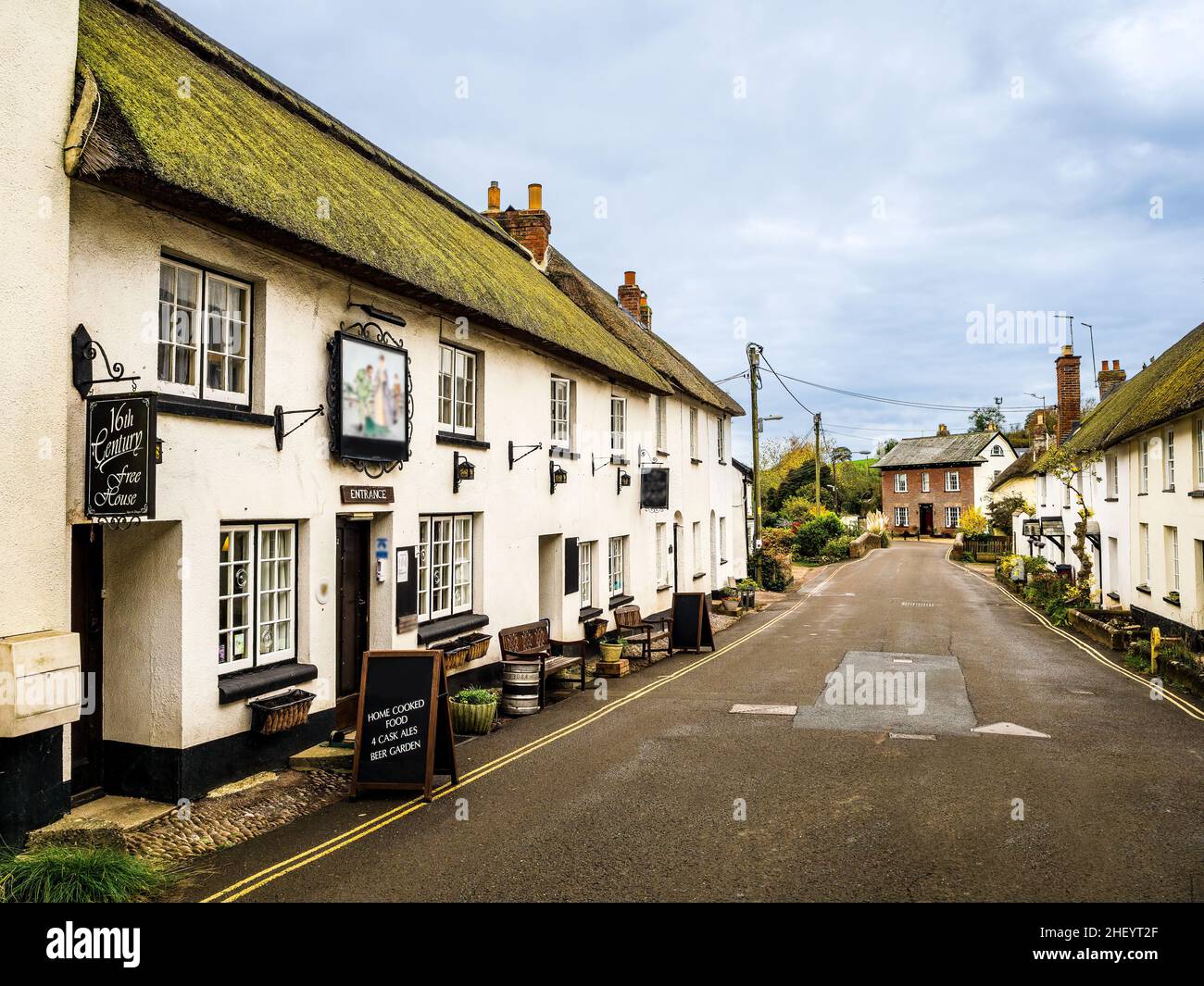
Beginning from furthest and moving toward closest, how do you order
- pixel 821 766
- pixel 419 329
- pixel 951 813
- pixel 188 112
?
pixel 419 329
pixel 821 766
pixel 188 112
pixel 951 813

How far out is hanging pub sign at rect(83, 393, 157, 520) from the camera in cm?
644

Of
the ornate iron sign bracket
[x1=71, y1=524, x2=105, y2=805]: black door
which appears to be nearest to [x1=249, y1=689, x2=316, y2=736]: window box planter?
[x1=71, y1=524, x2=105, y2=805]: black door

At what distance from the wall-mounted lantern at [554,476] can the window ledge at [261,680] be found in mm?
6540

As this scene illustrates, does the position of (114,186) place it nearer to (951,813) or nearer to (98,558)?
(98,558)

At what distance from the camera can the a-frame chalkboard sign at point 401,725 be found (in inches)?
317

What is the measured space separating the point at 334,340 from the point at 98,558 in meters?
3.37

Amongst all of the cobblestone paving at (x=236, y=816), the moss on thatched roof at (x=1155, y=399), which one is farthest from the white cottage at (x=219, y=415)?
the moss on thatched roof at (x=1155, y=399)

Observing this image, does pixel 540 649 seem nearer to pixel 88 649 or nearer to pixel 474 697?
pixel 474 697

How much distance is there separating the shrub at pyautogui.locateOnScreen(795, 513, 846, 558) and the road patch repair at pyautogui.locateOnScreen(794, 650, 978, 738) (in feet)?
98.0

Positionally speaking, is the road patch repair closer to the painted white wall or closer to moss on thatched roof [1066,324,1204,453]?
the painted white wall

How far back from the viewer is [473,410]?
12969 millimetres

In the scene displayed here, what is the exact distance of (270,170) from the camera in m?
9.09

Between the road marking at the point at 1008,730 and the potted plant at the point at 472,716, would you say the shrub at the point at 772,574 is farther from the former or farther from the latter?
the potted plant at the point at 472,716
